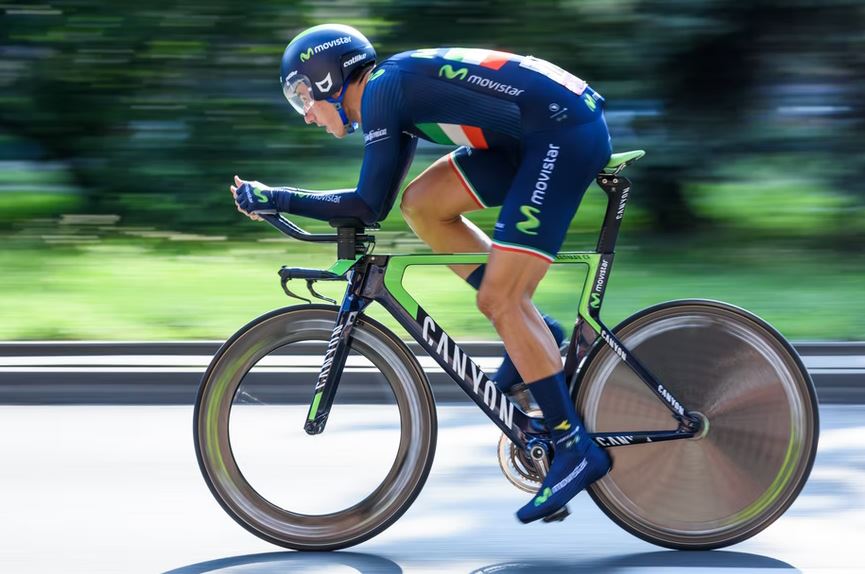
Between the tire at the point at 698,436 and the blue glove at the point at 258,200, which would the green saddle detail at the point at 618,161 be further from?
the blue glove at the point at 258,200

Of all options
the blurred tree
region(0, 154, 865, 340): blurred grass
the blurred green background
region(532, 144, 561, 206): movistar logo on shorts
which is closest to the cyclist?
region(532, 144, 561, 206): movistar logo on shorts

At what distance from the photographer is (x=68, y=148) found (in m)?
11.2

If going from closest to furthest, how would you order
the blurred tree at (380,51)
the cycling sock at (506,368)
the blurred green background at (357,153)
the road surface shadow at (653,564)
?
the road surface shadow at (653,564) → the cycling sock at (506,368) → the blurred green background at (357,153) → the blurred tree at (380,51)

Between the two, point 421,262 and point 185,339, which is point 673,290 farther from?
point 421,262

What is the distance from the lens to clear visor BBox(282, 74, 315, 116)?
153 inches

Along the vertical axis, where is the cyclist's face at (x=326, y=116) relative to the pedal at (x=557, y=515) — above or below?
above

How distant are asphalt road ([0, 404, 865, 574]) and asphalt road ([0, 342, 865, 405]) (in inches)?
24.2

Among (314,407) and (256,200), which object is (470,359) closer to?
(314,407)

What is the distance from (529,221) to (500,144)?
315 millimetres

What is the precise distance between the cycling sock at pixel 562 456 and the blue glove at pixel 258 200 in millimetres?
1016

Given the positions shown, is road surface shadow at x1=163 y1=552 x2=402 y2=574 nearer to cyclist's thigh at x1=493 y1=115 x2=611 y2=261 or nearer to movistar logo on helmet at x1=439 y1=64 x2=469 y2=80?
cyclist's thigh at x1=493 y1=115 x2=611 y2=261

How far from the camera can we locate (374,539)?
13.9 ft

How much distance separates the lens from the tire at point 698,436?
13.2 feet

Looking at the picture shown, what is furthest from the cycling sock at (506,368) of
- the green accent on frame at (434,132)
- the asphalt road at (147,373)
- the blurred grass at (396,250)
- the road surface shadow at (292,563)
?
the blurred grass at (396,250)
